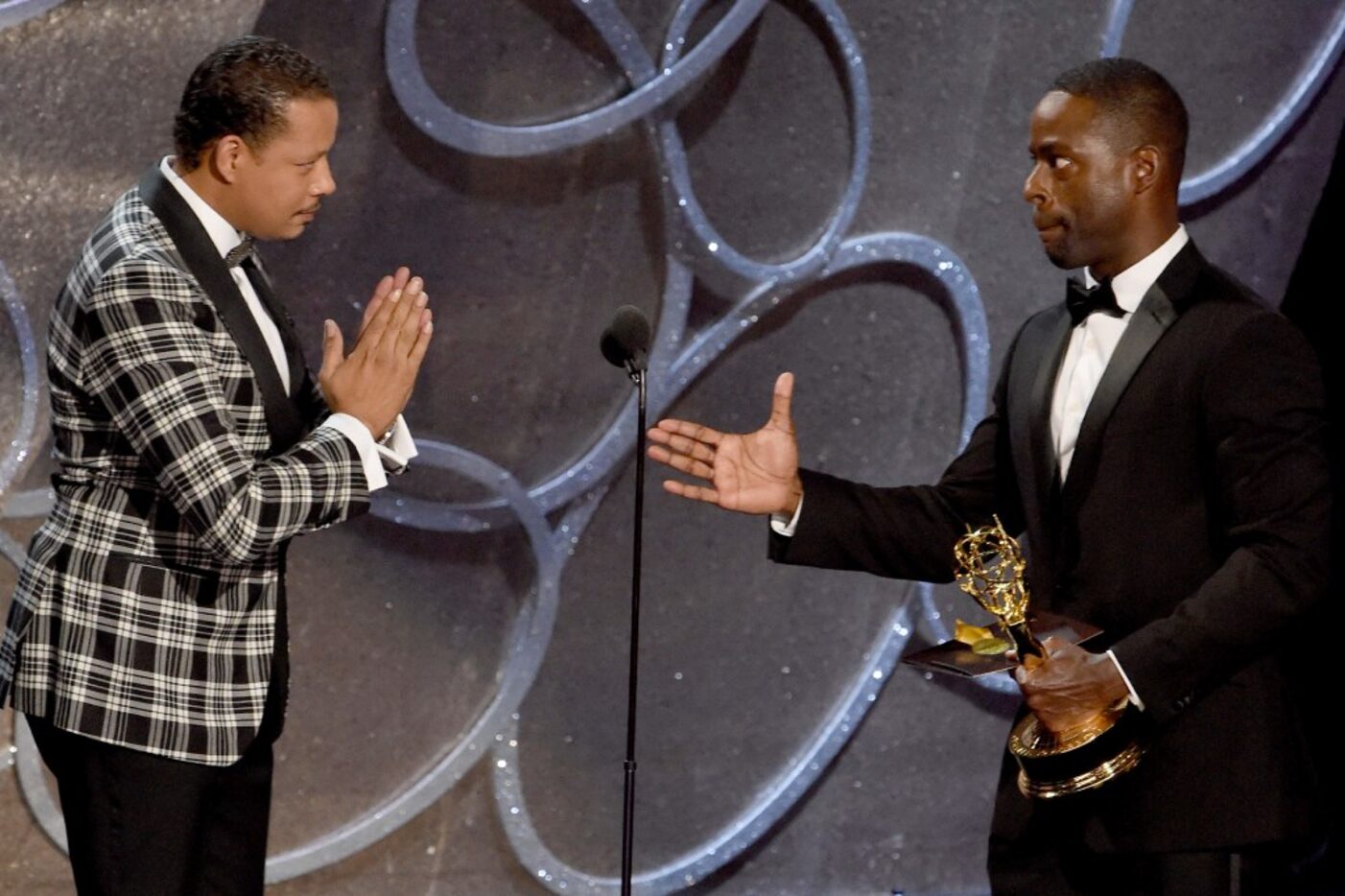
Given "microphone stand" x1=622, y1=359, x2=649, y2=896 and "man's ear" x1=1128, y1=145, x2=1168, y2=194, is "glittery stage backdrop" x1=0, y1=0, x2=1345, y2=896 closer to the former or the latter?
"microphone stand" x1=622, y1=359, x2=649, y2=896

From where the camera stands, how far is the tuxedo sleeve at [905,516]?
254cm

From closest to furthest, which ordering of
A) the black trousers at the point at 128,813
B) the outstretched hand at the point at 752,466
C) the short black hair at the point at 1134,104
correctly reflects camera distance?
the black trousers at the point at 128,813 → the short black hair at the point at 1134,104 → the outstretched hand at the point at 752,466

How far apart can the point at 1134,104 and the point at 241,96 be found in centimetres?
124

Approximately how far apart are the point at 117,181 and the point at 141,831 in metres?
1.34

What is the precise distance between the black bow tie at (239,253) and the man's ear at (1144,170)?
1.23 m

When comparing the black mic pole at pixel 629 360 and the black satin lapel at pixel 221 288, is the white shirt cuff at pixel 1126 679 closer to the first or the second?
the black mic pole at pixel 629 360

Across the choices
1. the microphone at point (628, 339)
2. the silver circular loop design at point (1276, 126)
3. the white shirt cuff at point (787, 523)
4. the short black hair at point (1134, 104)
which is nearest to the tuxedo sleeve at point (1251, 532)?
the short black hair at point (1134, 104)

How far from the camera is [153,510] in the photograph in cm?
219

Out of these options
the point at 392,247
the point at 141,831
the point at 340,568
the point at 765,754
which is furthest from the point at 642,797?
the point at 141,831

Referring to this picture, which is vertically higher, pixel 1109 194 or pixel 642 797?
pixel 1109 194

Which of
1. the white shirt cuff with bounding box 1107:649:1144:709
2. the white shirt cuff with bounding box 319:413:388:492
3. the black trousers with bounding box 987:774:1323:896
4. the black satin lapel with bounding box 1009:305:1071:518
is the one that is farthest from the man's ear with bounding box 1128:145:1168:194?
the white shirt cuff with bounding box 319:413:388:492

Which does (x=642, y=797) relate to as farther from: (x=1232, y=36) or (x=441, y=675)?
(x=1232, y=36)

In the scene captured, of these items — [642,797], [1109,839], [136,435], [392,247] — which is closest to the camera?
[136,435]

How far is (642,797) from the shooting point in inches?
140
